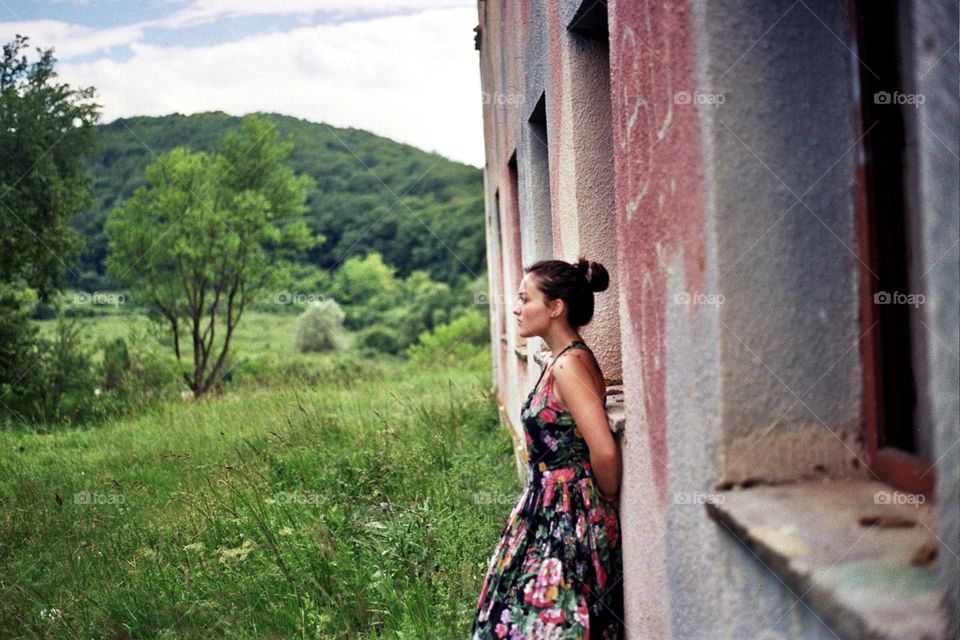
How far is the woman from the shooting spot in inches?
111

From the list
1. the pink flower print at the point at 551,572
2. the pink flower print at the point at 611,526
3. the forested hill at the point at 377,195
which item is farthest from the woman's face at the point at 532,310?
the forested hill at the point at 377,195

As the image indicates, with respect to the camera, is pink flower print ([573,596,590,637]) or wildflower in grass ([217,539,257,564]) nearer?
pink flower print ([573,596,590,637])

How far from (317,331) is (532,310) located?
4417 cm

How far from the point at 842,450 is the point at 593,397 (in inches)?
45.6

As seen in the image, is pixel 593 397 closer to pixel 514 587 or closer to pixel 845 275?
pixel 514 587

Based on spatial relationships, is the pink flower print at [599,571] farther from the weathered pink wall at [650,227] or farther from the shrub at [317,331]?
the shrub at [317,331]

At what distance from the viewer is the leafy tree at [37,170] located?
1747 cm

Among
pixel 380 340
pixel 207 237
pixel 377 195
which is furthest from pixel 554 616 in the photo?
pixel 377 195

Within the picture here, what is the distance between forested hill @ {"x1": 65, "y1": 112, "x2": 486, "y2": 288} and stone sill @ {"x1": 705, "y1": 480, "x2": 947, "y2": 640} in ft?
149

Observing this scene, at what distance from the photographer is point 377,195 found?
183 feet

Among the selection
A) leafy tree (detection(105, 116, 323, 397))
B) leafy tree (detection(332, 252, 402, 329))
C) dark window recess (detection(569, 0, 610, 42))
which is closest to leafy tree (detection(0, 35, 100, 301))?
leafy tree (detection(105, 116, 323, 397))

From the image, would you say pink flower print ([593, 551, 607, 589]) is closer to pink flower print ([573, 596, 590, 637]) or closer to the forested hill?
pink flower print ([573, 596, 590, 637])

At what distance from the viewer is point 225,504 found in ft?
18.7

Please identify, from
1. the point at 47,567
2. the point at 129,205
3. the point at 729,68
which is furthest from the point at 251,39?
the point at 729,68
